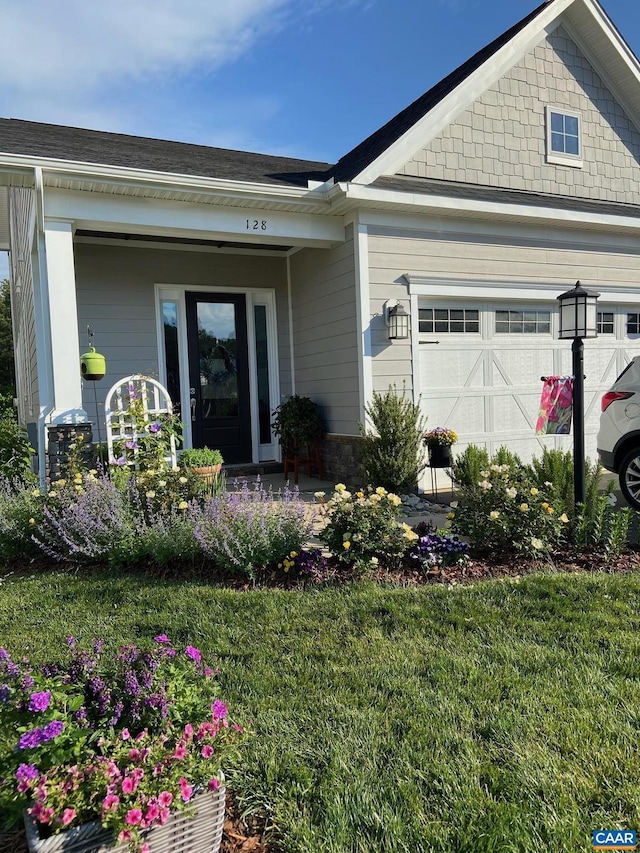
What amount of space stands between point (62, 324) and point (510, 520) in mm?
4668

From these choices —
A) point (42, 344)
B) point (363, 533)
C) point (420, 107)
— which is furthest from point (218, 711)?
point (420, 107)

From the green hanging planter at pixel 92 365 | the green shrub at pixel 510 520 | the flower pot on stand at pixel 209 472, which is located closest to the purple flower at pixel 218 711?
the green shrub at pixel 510 520

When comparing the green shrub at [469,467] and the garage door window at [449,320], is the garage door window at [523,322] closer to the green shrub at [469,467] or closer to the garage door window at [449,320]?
the garage door window at [449,320]

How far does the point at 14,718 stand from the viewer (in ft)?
5.84

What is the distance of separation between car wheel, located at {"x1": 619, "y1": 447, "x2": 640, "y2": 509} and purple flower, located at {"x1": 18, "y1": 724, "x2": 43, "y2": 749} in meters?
5.77

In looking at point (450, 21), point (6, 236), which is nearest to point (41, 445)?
point (6, 236)

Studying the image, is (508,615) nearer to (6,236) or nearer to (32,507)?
(32,507)

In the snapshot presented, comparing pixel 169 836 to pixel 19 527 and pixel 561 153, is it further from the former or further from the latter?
pixel 561 153

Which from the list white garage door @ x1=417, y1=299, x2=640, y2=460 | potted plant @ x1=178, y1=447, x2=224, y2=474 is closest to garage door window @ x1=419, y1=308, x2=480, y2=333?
white garage door @ x1=417, y1=299, x2=640, y2=460

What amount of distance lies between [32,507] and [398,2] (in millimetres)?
9376

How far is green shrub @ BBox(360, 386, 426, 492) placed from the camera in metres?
6.63

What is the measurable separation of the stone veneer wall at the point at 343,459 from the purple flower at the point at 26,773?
18.5 ft

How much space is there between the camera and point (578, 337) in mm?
4922

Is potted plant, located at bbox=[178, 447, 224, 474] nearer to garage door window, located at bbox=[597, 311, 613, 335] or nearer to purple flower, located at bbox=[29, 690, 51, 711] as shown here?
purple flower, located at bbox=[29, 690, 51, 711]
